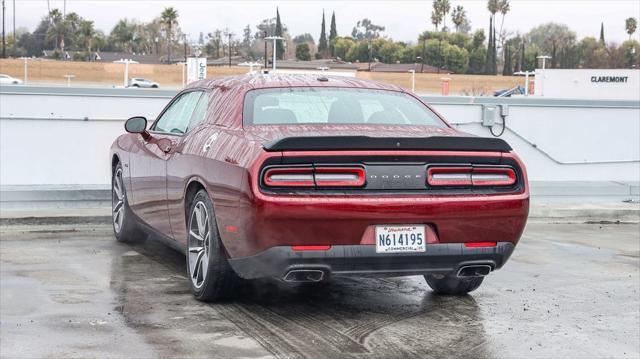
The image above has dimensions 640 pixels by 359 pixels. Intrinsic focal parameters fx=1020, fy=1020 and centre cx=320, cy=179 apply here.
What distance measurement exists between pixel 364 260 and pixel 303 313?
0.74 metres

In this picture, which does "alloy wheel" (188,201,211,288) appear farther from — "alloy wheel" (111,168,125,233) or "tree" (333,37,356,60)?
"tree" (333,37,356,60)

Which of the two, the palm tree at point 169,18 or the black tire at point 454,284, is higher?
the palm tree at point 169,18

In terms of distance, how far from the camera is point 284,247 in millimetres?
5801

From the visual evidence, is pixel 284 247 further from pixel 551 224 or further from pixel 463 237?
pixel 551 224

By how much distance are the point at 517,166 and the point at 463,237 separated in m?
0.59

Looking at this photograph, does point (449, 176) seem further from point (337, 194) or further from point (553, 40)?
point (553, 40)

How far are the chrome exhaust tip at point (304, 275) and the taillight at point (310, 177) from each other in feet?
1.65

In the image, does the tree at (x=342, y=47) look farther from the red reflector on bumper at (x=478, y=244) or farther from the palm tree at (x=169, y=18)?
the red reflector on bumper at (x=478, y=244)

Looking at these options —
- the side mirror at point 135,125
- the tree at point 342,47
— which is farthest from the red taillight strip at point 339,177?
the tree at point 342,47

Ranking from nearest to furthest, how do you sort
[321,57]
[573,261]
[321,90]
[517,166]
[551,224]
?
[517,166], [321,90], [573,261], [551,224], [321,57]

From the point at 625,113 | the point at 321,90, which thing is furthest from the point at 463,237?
the point at 625,113

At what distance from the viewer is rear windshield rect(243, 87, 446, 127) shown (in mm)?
6730

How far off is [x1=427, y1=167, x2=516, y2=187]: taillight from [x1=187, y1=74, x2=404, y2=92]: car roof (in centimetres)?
141

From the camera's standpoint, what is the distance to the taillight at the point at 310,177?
5785 millimetres
